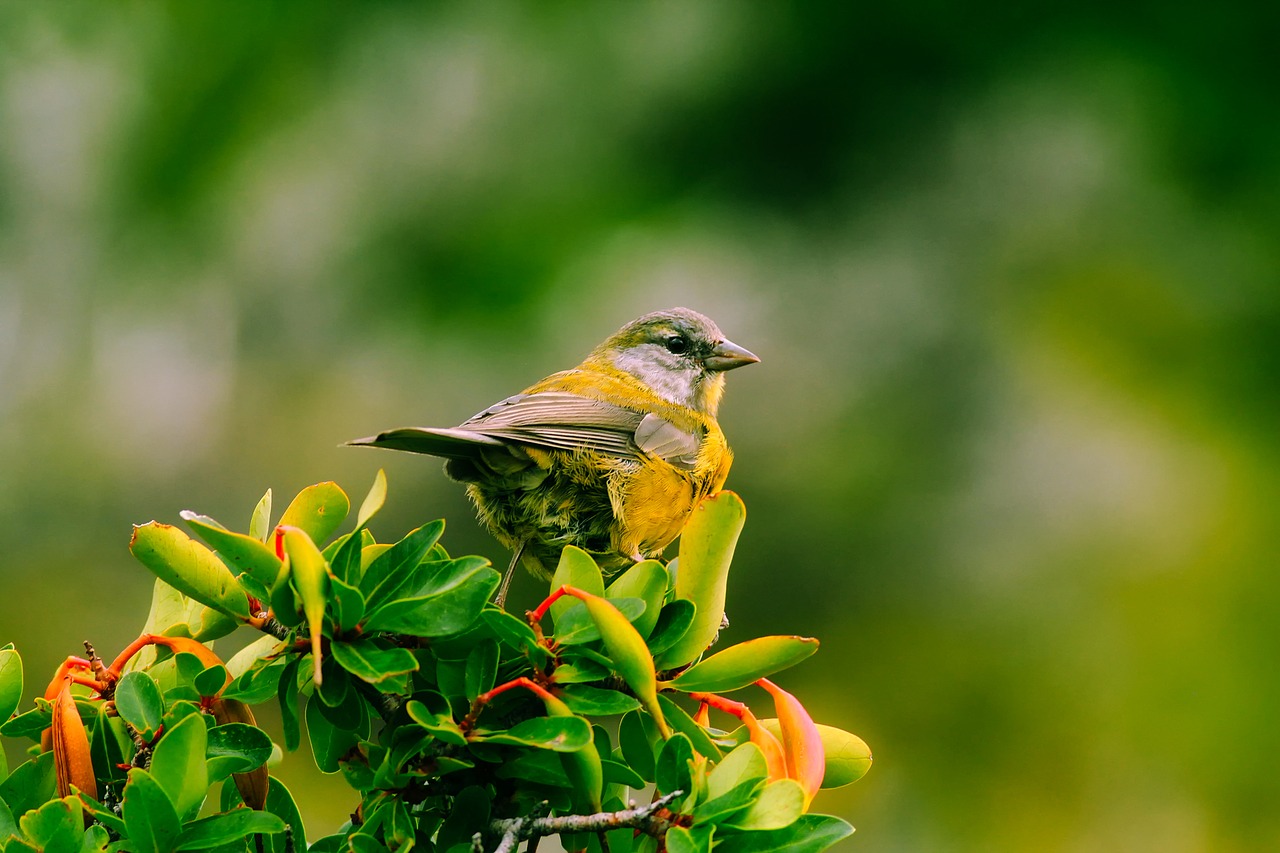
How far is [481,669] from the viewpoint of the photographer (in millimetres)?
1438

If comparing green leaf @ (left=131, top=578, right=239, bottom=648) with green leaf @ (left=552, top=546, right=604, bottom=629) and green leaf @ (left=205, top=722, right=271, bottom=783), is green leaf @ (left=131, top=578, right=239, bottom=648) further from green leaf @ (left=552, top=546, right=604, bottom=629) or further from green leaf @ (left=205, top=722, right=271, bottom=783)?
green leaf @ (left=552, top=546, right=604, bottom=629)

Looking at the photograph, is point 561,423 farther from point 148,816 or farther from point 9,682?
point 148,816

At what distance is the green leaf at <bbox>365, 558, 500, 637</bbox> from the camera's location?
1361 millimetres

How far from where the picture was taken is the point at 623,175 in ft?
20.8

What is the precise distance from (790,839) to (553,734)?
30cm

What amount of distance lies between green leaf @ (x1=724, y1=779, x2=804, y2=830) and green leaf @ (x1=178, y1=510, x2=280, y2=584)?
60 centimetres

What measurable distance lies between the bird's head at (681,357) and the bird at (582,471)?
367 mm

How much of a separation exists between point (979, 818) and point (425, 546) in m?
3.80

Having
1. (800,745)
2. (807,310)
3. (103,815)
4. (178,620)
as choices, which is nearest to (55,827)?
(103,815)

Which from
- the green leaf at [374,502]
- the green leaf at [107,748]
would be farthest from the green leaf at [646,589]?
the green leaf at [107,748]

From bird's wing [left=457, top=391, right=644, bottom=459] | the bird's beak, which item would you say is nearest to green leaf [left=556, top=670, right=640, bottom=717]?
bird's wing [left=457, top=391, right=644, bottom=459]

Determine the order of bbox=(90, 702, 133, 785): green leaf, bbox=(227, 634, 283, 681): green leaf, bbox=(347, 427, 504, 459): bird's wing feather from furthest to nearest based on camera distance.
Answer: bbox=(347, 427, 504, 459): bird's wing feather → bbox=(227, 634, 283, 681): green leaf → bbox=(90, 702, 133, 785): green leaf

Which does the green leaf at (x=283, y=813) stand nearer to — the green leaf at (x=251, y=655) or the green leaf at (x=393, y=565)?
the green leaf at (x=251, y=655)

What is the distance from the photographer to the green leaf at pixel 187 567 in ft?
4.62
